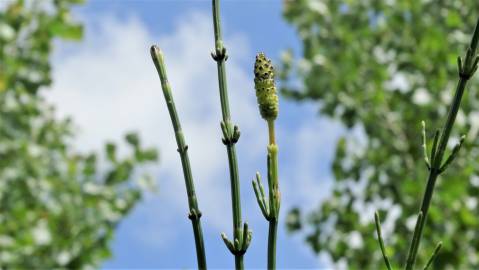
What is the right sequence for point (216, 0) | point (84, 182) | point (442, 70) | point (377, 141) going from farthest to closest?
point (377, 141)
point (442, 70)
point (84, 182)
point (216, 0)

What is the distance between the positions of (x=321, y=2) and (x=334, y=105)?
102 cm

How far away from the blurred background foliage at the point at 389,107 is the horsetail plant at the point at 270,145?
4434 millimetres

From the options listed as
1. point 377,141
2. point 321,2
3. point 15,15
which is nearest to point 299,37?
point 321,2

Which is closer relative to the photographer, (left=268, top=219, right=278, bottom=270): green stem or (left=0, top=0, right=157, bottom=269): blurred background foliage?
(left=268, top=219, right=278, bottom=270): green stem

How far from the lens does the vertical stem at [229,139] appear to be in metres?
0.74

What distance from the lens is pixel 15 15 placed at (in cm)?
459

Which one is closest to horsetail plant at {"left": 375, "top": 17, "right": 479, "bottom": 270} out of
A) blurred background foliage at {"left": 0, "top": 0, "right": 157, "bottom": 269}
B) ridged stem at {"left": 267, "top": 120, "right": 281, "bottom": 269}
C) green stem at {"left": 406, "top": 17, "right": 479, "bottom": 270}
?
green stem at {"left": 406, "top": 17, "right": 479, "bottom": 270}

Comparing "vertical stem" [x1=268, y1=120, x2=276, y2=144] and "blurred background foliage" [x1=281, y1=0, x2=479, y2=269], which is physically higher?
"blurred background foliage" [x1=281, y1=0, x2=479, y2=269]

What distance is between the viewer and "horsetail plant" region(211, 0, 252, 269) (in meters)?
0.74

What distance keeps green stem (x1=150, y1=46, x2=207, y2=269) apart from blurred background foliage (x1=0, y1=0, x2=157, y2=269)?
386 cm

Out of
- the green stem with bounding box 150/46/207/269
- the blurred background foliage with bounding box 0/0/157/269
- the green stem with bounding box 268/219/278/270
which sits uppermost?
the blurred background foliage with bounding box 0/0/157/269

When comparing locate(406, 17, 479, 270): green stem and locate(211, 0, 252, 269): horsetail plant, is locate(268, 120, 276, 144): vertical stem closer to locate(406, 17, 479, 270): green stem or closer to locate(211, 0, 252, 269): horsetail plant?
locate(211, 0, 252, 269): horsetail plant

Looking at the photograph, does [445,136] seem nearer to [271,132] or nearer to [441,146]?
[441,146]

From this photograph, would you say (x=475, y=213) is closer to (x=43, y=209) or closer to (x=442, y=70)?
(x=442, y=70)
